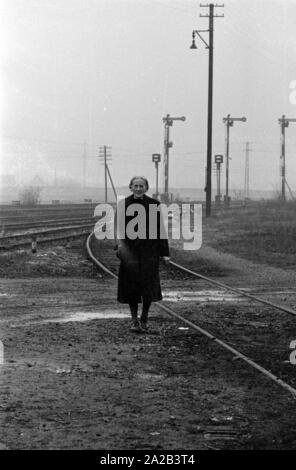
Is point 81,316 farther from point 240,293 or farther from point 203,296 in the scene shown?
point 240,293

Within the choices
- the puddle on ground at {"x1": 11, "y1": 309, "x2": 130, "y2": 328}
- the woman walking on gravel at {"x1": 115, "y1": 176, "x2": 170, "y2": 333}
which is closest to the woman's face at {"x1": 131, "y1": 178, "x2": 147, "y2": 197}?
the woman walking on gravel at {"x1": 115, "y1": 176, "x2": 170, "y2": 333}

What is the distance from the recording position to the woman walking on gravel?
390 inches

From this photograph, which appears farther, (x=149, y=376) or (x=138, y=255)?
(x=138, y=255)

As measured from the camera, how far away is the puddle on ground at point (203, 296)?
543 inches

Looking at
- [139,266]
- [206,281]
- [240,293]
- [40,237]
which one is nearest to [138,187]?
[139,266]

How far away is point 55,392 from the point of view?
7094 millimetres

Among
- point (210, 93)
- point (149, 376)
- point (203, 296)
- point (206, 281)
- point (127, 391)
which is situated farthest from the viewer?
point (210, 93)

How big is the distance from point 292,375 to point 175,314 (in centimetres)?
401

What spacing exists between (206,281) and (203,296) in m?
2.68

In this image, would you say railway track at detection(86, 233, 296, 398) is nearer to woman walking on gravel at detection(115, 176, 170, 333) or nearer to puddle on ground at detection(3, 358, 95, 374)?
woman walking on gravel at detection(115, 176, 170, 333)

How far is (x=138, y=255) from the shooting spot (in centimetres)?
1009

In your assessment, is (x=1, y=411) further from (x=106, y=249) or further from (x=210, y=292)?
(x=106, y=249)

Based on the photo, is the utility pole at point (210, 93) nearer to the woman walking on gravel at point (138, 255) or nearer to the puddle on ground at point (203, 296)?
the puddle on ground at point (203, 296)
